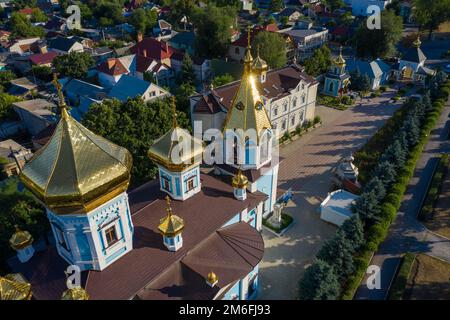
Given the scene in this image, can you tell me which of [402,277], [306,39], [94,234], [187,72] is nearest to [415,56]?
[306,39]

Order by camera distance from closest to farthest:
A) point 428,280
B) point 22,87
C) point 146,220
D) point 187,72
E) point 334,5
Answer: point 146,220, point 428,280, point 22,87, point 187,72, point 334,5

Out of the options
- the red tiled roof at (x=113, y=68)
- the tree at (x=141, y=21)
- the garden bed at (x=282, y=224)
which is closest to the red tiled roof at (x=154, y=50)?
the red tiled roof at (x=113, y=68)

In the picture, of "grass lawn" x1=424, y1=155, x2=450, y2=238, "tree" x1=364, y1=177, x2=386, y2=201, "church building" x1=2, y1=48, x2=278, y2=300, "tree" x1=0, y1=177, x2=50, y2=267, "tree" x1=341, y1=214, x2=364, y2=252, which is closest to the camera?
"church building" x1=2, y1=48, x2=278, y2=300

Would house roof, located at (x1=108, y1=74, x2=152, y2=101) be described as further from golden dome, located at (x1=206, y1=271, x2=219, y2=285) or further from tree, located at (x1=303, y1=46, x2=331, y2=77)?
golden dome, located at (x1=206, y1=271, x2=219, y2=285)

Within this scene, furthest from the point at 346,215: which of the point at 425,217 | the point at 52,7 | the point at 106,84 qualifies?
the point at 52,7

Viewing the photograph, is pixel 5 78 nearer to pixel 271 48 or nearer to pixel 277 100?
pixel 271 48

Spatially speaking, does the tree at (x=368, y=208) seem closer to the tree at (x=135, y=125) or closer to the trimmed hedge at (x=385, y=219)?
the trimmed hedge at (x=385, y=219)

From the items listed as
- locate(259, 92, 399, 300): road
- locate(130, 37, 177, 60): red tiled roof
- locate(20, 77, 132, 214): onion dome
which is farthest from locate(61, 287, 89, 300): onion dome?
locate(130, 37, 177, 60): red tiled roof

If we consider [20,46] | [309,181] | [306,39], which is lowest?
[309,181]
